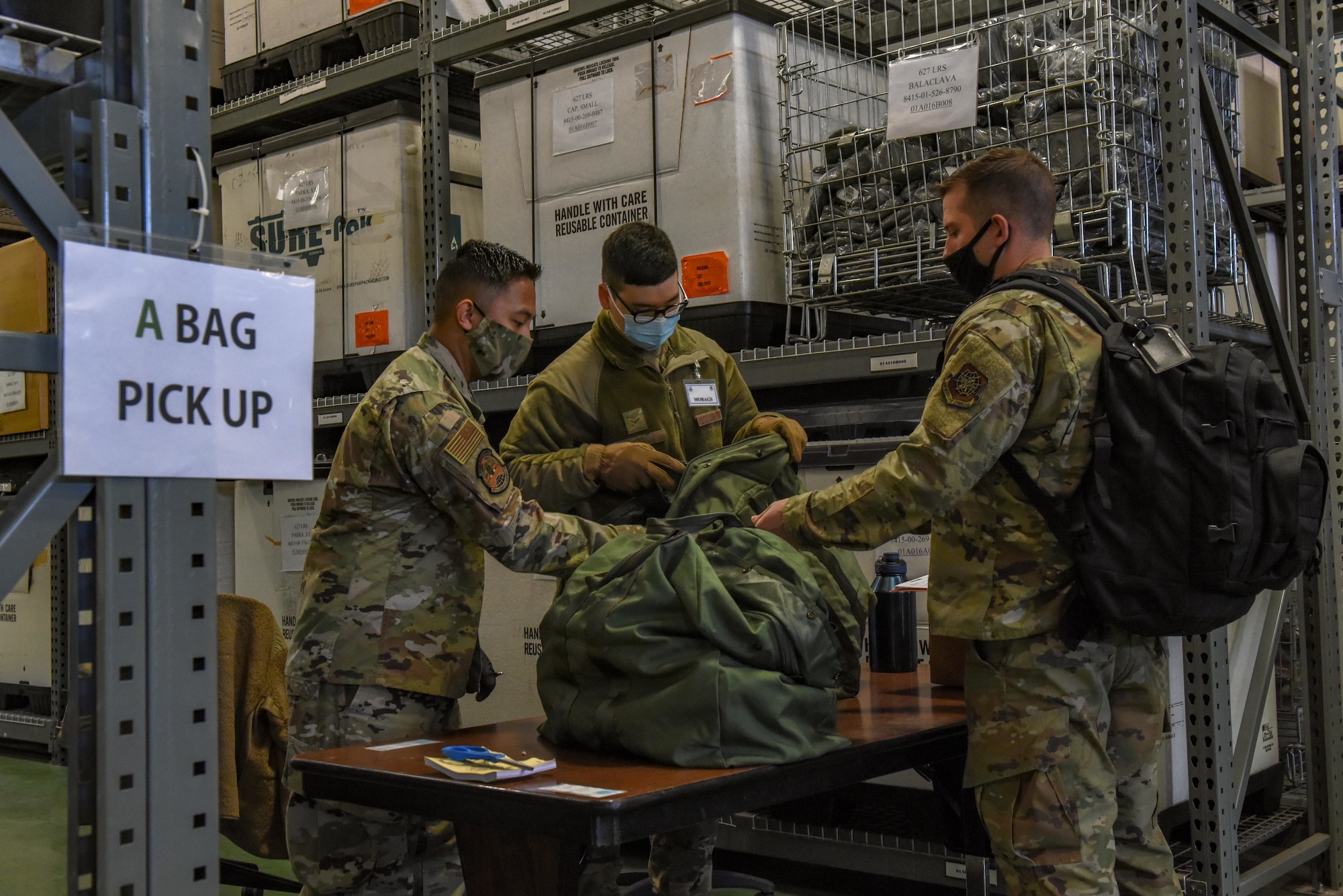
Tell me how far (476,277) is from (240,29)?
2624 millimetres

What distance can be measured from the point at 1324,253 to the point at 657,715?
2.62 m

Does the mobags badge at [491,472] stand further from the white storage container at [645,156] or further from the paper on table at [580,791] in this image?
the white storage container at [645,156]

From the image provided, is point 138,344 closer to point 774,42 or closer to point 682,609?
point 682,609

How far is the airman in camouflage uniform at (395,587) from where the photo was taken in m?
2.16

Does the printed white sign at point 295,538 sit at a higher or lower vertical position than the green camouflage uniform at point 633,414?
lower

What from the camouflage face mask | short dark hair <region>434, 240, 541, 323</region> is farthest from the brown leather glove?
short dark hair <region>434, 240, 541, 323</region>

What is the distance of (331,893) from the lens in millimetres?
2180

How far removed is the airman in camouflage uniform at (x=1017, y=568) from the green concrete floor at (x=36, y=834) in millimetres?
1867

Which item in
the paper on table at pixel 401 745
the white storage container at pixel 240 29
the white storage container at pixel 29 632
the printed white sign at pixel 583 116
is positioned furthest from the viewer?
the white storage container at pixel 29 632

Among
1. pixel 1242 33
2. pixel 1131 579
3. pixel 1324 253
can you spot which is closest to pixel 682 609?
pixel 1131 579

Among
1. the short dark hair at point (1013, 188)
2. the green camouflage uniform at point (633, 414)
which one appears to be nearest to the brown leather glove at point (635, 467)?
the green camouflage uniform at point (633, 414)

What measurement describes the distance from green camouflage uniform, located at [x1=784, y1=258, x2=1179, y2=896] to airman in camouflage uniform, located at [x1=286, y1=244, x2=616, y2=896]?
1.79ft

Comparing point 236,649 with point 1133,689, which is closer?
point 1133,689

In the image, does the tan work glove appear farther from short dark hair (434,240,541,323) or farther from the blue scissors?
the blue scissors
